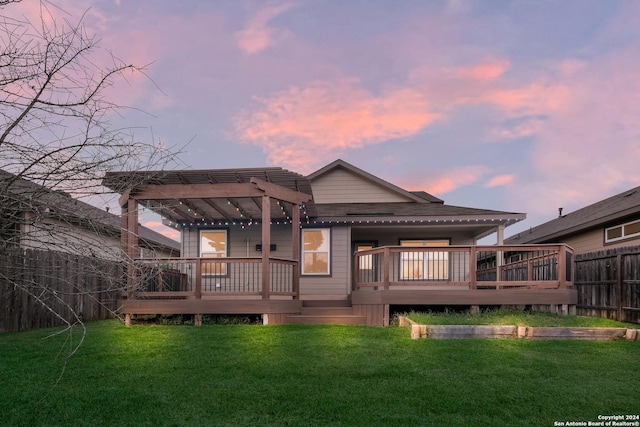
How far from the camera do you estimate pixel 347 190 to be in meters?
16.9

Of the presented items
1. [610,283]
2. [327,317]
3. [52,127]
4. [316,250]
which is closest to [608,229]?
[610,283]

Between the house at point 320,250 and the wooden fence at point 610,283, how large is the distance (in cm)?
81

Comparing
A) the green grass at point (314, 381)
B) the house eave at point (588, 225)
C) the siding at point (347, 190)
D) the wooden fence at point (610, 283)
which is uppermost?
the siding at point (347, 190)

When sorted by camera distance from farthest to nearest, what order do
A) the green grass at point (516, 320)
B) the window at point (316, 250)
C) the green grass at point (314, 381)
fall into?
the window at point (316, 250)
the green grass at point (516, 320)
the green grass at point (314, 381)

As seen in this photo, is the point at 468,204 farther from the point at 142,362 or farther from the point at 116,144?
the point at 116,144

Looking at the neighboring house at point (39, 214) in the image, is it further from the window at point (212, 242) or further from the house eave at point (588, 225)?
the house eave at point (588, 225)

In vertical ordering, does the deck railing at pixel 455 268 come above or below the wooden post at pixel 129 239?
below

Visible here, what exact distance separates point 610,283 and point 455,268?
175 inches

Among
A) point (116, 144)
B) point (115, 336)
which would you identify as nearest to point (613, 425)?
point (116, 144)

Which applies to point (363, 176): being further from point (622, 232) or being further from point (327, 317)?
point (622, 232)

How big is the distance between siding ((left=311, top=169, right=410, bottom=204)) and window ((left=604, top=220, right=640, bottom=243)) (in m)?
6.21

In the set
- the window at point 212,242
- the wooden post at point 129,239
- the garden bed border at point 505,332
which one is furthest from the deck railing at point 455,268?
the wooden post at point 129,239

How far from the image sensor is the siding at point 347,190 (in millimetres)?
16797

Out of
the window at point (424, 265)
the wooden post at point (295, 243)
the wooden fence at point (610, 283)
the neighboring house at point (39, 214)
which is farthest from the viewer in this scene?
the window at point (424, 265)
